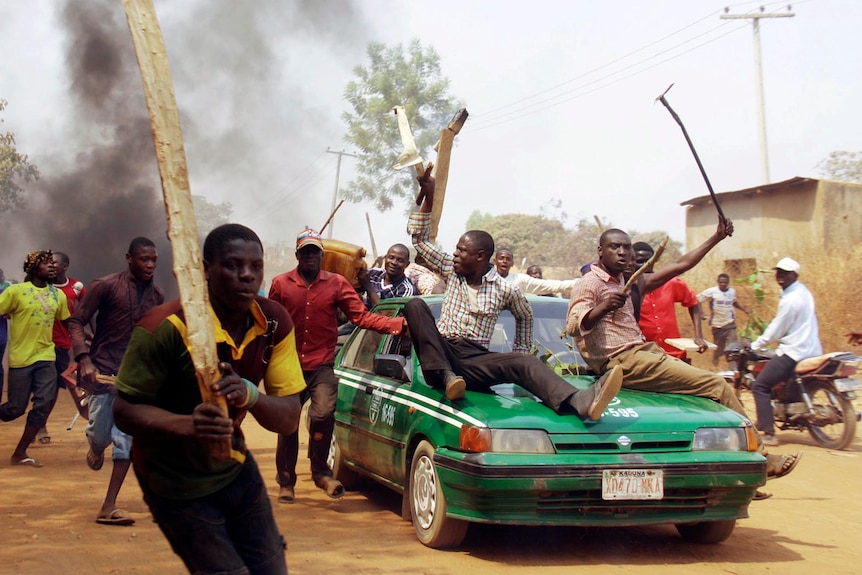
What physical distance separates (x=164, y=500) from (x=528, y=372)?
311cm

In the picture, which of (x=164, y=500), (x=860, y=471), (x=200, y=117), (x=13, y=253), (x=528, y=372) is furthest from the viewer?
(x=13, y=253)

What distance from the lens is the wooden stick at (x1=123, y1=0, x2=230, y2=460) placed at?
2.91 metres

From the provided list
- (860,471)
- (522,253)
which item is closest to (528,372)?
(860,471)

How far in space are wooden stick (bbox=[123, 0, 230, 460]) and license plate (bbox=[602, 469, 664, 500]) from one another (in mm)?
2968

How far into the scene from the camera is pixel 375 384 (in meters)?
6.95

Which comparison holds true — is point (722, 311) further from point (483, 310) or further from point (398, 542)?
point (398, 542)

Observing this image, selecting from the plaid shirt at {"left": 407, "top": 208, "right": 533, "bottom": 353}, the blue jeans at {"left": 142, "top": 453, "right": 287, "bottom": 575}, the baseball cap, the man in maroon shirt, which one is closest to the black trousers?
the plaid shirt at {"left": 407, "top": 208, "right": 533, "bottom": 353}

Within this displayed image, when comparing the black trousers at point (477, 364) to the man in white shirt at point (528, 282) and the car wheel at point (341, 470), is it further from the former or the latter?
the man in white shirt at point (528, 282)

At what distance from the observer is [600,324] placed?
641 cm

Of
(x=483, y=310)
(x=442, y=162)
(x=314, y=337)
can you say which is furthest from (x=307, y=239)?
(x=483, y=310)

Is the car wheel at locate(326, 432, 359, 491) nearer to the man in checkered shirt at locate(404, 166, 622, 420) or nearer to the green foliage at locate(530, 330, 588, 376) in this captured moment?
the man in checkered shirt at locate(404, 166, 622, 420)

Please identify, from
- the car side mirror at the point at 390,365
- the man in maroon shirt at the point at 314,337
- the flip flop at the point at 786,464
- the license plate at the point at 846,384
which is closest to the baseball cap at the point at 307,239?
the man in maroon shirt at the point at 314,337

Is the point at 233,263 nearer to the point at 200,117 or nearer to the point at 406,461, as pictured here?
the point at 406,461

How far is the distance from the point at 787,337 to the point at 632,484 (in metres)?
5.32
